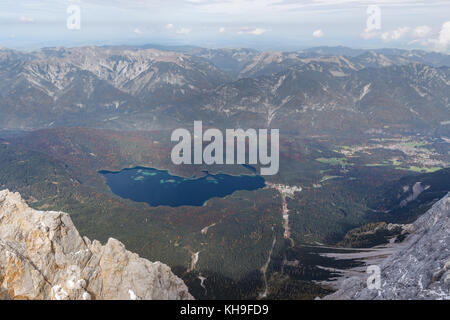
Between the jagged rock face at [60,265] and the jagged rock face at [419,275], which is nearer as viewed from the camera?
the jagged rock face at [60,265]

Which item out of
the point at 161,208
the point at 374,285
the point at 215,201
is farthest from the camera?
the point at 215,201

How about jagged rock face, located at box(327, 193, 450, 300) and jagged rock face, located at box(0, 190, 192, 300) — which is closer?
jagged rock face, located at box(0, 190, 192, 300)

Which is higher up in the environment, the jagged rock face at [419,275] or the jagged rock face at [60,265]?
the jagged rock face at [60,265]

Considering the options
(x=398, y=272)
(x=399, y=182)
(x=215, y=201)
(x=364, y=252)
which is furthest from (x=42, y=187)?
(x=399, y=182)

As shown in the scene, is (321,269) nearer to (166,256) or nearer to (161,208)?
(166,256)

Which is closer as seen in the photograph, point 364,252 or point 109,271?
point 109,271
